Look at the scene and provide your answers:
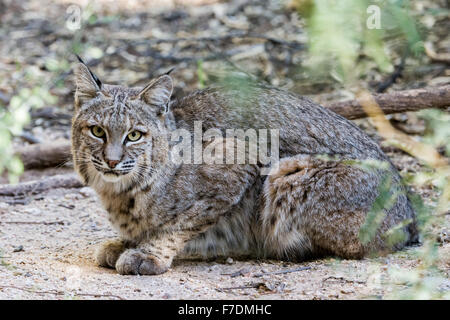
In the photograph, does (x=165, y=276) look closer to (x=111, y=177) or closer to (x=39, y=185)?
(x=111, y=177)

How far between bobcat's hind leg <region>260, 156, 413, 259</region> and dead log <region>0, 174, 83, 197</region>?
2.55 meters

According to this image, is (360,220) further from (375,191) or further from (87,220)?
(87,220)

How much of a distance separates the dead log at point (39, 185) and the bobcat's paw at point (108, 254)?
176 cm

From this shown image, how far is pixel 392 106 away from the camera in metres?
5.73

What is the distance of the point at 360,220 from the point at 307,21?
297 cm

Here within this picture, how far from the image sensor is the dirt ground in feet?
12.7

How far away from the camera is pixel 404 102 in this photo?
5.70m

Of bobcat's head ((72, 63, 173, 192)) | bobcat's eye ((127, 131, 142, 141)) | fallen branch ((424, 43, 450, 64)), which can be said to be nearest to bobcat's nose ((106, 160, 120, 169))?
bobcat's head ((72, 63, 173, 192))

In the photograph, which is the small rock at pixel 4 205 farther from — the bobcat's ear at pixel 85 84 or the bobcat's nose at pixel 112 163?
the bobcat's nose at pixel 112 163

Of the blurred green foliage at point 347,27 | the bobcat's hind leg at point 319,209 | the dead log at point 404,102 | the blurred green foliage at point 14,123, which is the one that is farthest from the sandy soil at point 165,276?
the blurred green foliage at point 347,27

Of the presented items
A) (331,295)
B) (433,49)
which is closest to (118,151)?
(331,295)

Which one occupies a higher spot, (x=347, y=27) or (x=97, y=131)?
(x=347, y=27)

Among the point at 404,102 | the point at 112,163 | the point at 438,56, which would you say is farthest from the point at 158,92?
the point at 438,56

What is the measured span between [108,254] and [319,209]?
161 centimetres
